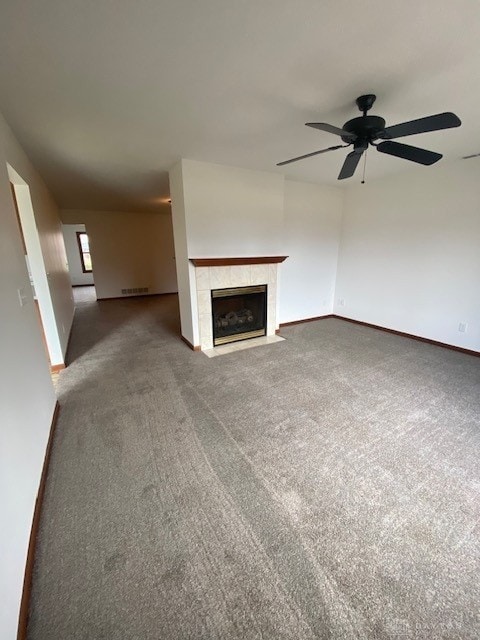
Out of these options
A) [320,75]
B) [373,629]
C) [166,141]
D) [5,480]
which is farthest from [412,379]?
Result: [166,141]

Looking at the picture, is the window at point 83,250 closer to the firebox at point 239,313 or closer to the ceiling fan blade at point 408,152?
the firebox at point 239,313

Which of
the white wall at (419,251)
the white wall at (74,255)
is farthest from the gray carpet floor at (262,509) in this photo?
the white wall at (74,255)

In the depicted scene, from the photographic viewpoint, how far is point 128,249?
7.16 m

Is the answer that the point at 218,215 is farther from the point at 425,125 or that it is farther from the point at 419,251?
the point at 419,251

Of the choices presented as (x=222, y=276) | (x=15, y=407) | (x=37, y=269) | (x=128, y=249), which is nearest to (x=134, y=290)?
(x=128, y=249)

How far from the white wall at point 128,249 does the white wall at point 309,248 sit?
4.46 metres

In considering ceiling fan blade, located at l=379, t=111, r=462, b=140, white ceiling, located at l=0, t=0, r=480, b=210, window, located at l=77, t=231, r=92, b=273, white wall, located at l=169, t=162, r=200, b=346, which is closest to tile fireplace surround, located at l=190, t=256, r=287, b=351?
white wall, located at l=169, t=162, r=200, b=346

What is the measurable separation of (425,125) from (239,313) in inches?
116

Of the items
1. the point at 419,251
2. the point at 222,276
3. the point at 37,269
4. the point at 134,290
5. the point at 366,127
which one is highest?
the point at 366,127

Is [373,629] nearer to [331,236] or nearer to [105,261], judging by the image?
[331,236]

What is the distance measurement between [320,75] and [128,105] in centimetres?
136

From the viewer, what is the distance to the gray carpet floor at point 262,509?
1.00m

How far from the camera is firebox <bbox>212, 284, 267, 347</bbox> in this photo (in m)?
3.71

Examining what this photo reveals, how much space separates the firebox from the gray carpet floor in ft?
3.70
